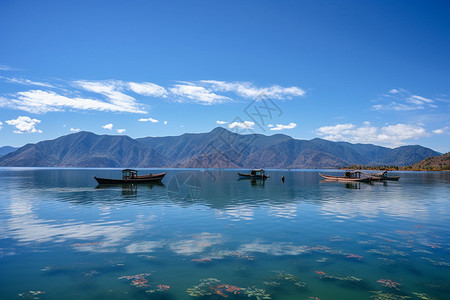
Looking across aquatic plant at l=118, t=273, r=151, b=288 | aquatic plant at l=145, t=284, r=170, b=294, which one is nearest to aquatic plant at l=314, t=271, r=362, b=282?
aquatic plant at l=145, t=284, r=170, b=294

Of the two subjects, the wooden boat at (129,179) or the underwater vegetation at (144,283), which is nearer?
the underwater vegetation at (144,283)

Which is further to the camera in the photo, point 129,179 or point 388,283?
point 129,179

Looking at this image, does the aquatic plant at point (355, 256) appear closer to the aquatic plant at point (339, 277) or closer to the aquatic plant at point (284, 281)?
the aquatic plant at point (339, 277)

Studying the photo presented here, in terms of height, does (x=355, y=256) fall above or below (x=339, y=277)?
below

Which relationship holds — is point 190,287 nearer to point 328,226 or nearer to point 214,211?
point 328,226

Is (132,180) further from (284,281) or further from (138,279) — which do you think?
(284,281)

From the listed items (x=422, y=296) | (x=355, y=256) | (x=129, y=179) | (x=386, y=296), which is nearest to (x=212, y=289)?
(x=386, y=296)

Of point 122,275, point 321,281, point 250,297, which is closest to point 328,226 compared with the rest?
point 321,281

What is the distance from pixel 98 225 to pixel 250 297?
2061cm

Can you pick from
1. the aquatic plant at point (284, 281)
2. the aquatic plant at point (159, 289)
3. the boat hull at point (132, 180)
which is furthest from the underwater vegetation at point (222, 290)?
the boat hull at point (132, 180)

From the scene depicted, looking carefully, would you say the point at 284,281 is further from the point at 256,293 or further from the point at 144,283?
the point at 144,283

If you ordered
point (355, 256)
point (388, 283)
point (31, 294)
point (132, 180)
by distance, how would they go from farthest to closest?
point (132, 180), point (355, 256), point (388, 283), point (31, 294)

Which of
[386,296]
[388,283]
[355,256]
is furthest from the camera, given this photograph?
[355,256]

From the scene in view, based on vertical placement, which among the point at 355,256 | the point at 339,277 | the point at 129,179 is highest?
the point at 129,179
